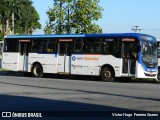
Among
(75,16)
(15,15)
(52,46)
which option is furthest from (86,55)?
(15,15)

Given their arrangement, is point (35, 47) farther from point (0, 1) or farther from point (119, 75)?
point (0, 1)

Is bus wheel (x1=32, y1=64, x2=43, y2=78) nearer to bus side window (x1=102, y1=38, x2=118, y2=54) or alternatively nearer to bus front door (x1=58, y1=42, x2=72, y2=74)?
bus front door (x1=58, y1=42, x2=72, y2=74)

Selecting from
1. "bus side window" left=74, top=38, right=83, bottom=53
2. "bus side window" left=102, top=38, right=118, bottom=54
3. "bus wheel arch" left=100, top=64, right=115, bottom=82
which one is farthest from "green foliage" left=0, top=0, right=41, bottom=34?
"bus wheel arch" left=100, top=64, right=115, bottom=82

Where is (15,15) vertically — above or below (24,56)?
above

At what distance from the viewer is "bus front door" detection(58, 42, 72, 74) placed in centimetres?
2862

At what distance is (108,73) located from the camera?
87.6 ft

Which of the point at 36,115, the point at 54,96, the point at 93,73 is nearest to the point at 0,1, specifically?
the point at 93,73

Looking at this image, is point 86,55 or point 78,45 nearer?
point 86,55

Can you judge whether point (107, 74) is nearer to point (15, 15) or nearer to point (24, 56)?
point (24, 56)

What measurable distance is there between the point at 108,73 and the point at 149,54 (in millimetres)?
2747

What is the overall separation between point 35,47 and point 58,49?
208cm

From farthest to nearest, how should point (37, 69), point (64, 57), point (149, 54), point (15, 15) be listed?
point (15, 15) < point (37, 69) < point (64, 57) < point (149, 54)

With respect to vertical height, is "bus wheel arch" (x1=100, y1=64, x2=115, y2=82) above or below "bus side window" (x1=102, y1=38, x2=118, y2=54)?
below

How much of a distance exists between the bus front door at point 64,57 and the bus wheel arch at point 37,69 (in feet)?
6.12
